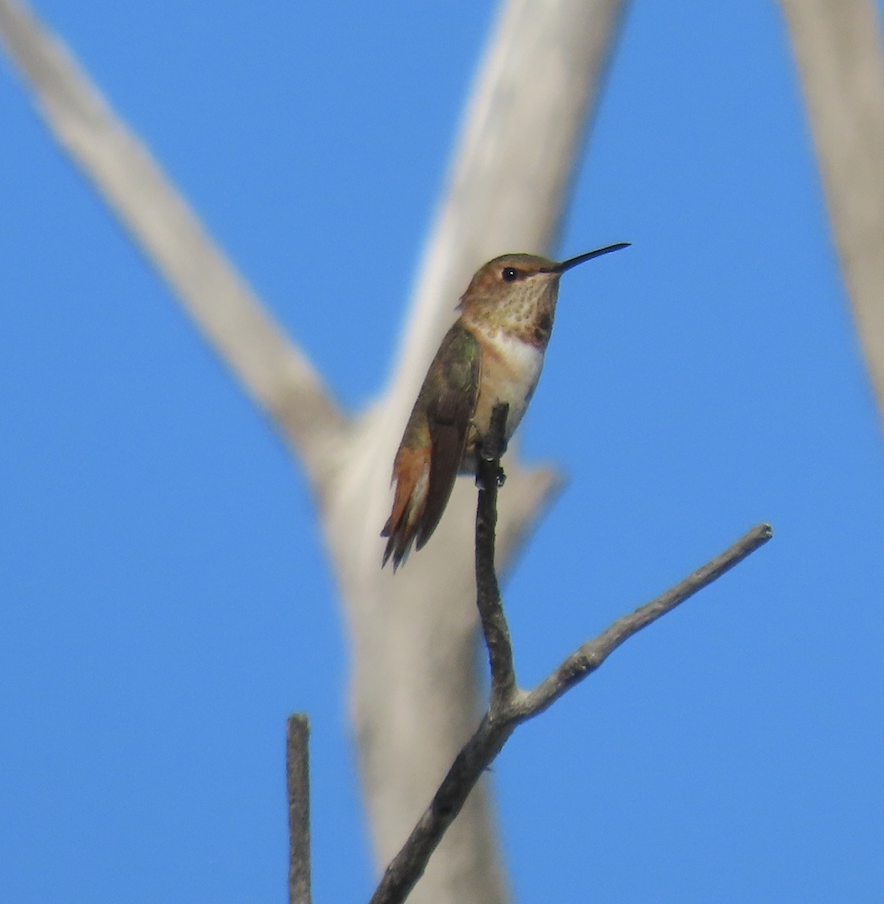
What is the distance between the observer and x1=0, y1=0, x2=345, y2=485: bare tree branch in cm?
286

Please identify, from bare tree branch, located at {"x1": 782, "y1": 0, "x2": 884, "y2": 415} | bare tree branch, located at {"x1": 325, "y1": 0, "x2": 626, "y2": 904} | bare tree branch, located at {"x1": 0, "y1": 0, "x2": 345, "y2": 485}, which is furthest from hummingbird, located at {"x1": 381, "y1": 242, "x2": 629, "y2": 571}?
bare tree branch, located at {"x1": 0, "y1": 0, "x2": 345, "y2": 485}

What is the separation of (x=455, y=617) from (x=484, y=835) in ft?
1.48

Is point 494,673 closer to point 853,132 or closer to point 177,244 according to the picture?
point 853,132

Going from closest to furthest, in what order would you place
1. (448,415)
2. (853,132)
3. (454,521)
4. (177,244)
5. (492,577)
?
(492,577), (448,415), (853,132), (454,521), (177,244)

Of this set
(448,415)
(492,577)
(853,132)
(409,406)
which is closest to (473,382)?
(448,415)

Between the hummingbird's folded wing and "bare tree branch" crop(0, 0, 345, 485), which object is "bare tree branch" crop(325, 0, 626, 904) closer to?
"bare tree branch" crop(0, 0, 345, 485)

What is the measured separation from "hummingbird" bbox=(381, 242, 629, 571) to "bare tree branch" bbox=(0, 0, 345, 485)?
1.70 meters

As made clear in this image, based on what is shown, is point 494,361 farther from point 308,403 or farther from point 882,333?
point 308,403

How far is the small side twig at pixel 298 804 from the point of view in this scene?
38.1 inches

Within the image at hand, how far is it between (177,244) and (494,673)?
2192 mm

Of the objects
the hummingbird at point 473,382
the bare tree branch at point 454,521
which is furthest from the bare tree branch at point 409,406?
the hummingbird at point 473,382

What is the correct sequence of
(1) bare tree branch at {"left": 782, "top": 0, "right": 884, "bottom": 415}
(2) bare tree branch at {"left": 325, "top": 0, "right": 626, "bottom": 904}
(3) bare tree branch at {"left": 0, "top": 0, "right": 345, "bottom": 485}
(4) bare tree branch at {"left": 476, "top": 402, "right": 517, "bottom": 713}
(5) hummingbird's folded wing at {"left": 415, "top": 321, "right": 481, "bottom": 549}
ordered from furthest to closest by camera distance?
(3) bare tree branch at {"left": 0, "top": 0, "right": 345, "bottom": 485}
(2) bare tree branch at {"left": 325, "top": 0, "right": 626, "bottom": 904}
(1) bare tree branch at {"left": 782, "top": 0, "right": 884, "bottom": 415}
(5) hummingbird's folded wing at {"left": 415, "top": 321, "right": 481, "bottom": 549}
(4) bare tree branch at {"left": 476, "top": 402, "right": 517, "bottom": 713}

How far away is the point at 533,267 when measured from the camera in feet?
3.75

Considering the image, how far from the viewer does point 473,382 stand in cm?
110
